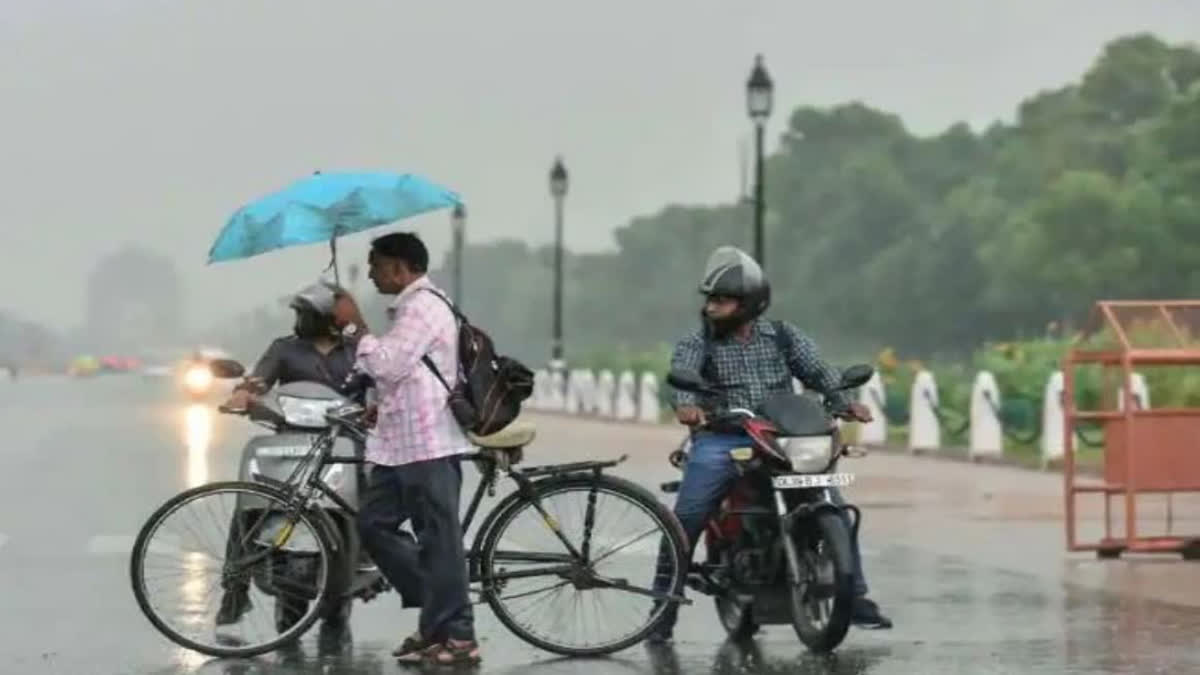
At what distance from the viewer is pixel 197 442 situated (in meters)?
36.2

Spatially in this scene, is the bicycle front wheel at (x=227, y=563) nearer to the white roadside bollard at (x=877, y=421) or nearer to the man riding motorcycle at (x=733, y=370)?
the man riding motorcycle at (x=733, y=370)

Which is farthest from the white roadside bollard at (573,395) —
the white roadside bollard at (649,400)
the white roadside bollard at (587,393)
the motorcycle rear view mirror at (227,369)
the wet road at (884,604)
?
the motorcycle rear view mirror at (227,369)

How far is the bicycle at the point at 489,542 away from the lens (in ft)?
31.9

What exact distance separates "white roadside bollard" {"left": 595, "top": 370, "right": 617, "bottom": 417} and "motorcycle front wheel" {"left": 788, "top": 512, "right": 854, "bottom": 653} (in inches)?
1649

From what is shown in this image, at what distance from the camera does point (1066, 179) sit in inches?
3487

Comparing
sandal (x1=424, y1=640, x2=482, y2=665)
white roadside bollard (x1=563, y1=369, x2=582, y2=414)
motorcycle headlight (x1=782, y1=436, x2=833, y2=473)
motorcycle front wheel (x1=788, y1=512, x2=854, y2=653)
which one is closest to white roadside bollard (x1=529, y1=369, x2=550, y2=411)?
white roadside bollard (x1=563, y1=369, x2=582, y2=414)

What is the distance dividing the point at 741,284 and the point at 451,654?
6.32 feet

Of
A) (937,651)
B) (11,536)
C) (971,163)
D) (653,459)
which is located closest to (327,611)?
(937,651)

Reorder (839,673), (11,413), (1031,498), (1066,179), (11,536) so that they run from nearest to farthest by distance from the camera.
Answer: (839,673) < (11,536) < (1031,498) < (11,413) < (1066,179)

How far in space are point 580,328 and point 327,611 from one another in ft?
445

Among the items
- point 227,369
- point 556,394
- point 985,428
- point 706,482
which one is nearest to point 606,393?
point 556,394

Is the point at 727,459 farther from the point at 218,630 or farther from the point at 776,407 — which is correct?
the point at 218,630

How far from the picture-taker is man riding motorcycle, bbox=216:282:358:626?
10766 mm

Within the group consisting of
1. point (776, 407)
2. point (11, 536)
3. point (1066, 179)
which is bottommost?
point (11, 536)
